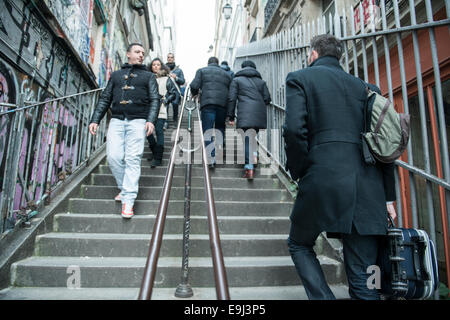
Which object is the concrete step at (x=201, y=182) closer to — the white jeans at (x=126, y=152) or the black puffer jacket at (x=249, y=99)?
the white jeans at (x=126, y=152)

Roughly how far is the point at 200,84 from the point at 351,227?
12.2 ft

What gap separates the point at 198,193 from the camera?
12.0 ft

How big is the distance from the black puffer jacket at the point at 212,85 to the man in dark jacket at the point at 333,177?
2.73 meters

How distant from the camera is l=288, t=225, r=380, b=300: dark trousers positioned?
1.69 metres

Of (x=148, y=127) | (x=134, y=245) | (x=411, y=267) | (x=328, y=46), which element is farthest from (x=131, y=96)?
(x=411, y=267)

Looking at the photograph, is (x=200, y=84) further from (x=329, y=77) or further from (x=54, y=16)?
(x=329, y=77)

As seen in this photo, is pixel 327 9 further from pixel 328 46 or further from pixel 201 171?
pixel 328 46

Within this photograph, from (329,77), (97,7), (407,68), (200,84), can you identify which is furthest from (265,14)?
(329,77)

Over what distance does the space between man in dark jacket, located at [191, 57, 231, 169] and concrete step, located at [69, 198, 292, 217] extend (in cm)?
106

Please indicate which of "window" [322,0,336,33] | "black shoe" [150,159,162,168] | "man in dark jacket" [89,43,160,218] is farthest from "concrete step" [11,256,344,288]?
"window" [322,0,336,33]

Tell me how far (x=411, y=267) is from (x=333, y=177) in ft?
2.06

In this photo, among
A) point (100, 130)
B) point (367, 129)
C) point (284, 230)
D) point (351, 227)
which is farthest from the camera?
point (100, 130)

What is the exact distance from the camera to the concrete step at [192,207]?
10.8 feet

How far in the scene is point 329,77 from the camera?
1872 millimetres
